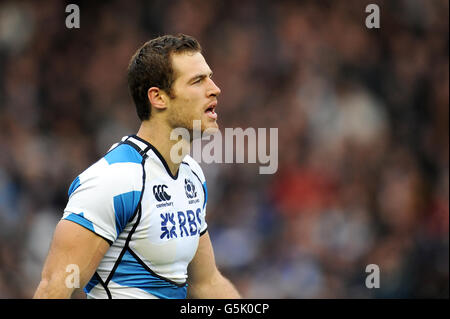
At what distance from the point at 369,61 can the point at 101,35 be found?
352cm

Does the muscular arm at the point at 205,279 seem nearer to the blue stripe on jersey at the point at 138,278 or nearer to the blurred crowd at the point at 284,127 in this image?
the blue stripe on jersey at the point at 138,278

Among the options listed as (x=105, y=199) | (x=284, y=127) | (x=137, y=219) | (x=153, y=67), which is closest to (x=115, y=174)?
(x=105, y=199)

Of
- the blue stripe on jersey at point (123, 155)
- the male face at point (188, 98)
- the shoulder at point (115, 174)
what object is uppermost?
the male face at point (188, 98)

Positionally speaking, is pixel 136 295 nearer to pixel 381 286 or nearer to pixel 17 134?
pixel 381 286

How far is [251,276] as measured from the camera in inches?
324

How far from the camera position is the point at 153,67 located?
4215mm

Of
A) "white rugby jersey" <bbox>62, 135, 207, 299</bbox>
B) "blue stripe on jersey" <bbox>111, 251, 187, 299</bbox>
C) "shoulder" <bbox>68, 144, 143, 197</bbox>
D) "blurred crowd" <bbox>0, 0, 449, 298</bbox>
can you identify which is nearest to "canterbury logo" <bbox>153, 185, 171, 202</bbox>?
"white rugby jersey" <bbox>62, 135, 207, 299</bbox>

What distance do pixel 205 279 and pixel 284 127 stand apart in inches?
187

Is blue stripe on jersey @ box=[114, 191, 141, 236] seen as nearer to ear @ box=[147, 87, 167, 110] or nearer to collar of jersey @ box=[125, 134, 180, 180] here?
collar of jersey @ box=[125, 134, 180, 180]

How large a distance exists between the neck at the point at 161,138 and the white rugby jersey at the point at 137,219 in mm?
38

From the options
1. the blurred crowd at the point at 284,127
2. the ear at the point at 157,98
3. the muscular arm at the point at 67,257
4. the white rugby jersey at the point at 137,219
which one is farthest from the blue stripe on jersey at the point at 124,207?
the blurred crowd at the point at 284,127

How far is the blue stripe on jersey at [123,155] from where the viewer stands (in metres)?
3.97

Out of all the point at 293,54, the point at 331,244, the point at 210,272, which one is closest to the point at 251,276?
the point at 331,244
